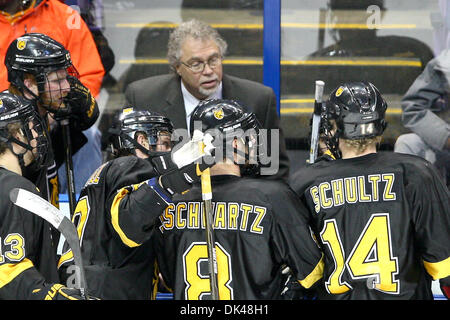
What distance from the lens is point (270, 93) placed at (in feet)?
14.1

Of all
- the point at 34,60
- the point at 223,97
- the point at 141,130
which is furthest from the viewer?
the point at 223,97

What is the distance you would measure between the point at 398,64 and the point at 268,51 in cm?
93

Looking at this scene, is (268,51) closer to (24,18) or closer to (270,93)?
(270,93)

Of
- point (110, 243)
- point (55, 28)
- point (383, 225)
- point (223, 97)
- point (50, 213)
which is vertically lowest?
point (110, 243)

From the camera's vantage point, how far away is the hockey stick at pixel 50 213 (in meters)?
2.62

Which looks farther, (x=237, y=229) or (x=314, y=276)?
(x=314, y=276)

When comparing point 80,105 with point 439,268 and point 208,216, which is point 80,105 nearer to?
point 208,216

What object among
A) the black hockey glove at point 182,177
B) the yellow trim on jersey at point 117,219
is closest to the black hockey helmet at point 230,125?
the black hockey glove at point 182,177

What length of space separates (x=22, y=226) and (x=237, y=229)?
84cm

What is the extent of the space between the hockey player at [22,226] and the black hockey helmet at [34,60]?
485 mm

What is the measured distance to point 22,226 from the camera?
2904 millimetres

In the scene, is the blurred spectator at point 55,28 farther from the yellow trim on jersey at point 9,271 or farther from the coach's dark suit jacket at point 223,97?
the yellow trim on jersey at point 9,271

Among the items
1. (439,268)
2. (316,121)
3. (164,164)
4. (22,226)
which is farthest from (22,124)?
(439,268)

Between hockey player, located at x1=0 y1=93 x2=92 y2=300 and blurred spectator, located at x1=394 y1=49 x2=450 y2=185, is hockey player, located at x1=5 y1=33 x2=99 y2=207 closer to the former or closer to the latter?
hockey player, located at x1=0 y1=93 x2=92 y2=300
